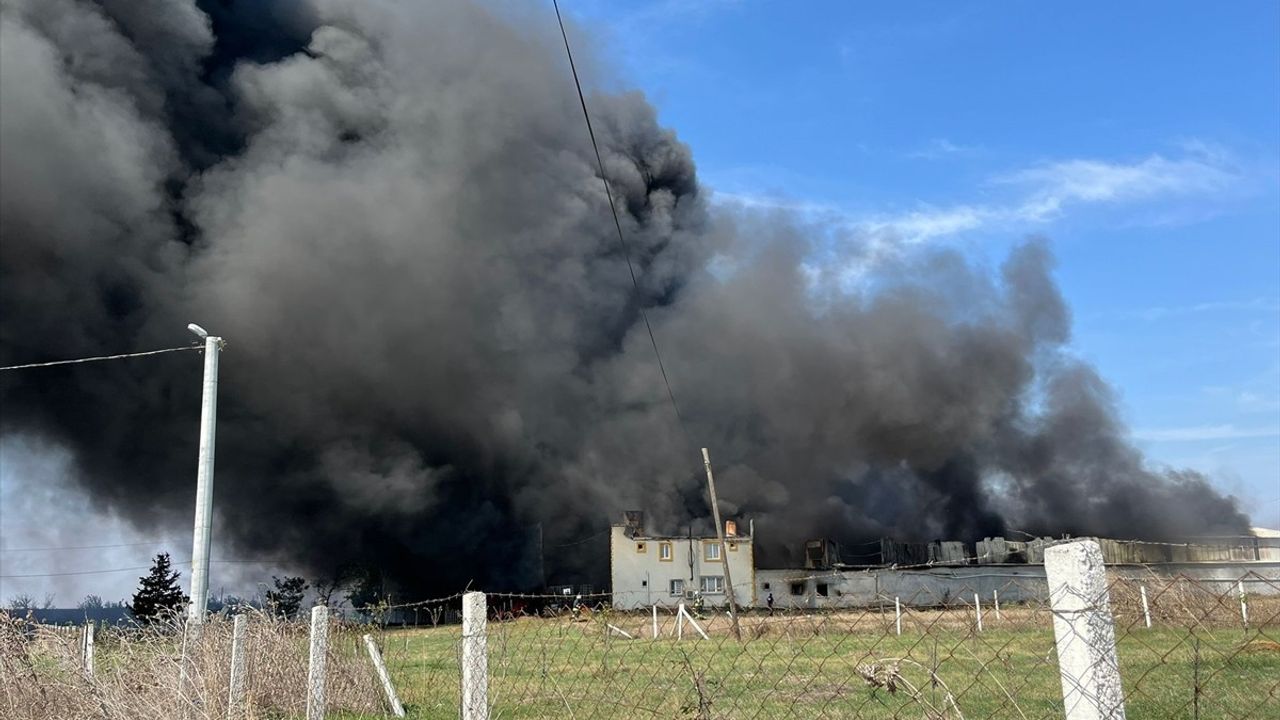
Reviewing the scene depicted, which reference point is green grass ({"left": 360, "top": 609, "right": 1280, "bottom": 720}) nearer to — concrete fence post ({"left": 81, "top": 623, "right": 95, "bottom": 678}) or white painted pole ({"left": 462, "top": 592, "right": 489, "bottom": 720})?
white painted pole ({"left": 462, "top": 592, "right": 489, "bottom": 720})

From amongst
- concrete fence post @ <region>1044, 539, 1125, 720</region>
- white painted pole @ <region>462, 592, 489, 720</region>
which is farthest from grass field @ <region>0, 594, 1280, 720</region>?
concrete fence post @ <region>1044, 539, 1125, 720</region>

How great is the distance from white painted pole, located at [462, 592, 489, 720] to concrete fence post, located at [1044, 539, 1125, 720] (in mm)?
2627

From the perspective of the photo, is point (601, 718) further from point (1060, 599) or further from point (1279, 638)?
point (1279, 638)

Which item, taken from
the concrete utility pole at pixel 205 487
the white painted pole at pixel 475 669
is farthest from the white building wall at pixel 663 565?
the white painted pole at pixel 475 669

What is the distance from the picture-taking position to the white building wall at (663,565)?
53.4 meters

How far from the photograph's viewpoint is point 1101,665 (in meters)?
2.37

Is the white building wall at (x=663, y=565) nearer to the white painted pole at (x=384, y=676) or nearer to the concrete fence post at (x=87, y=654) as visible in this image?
the concrete fence post at (x=87, y=654)

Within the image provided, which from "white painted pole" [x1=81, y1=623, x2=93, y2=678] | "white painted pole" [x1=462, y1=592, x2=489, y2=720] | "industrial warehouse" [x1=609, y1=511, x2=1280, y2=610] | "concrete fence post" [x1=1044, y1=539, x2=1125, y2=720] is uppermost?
"concrete fence post" [x1=1044, y1=539, x2=1125, y2=720]

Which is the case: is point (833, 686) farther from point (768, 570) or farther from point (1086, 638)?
point (768, 570)

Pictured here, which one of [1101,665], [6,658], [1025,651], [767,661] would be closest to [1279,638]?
[1025,651]

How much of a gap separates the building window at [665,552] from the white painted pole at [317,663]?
4844cm


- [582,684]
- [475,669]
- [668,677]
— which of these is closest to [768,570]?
[668,677]

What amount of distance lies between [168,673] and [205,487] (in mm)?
3364

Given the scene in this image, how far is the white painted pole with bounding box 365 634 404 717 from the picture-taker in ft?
26.8
